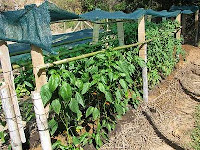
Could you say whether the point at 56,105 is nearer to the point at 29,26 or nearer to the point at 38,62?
the point at 38,62

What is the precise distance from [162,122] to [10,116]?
2248 mm

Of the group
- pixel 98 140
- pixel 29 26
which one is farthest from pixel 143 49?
pixel 29 26

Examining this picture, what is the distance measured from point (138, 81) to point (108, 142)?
1427mm

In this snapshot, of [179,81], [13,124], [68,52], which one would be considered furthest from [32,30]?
[179,81]

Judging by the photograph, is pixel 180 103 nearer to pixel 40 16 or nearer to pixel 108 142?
pixel 108 142

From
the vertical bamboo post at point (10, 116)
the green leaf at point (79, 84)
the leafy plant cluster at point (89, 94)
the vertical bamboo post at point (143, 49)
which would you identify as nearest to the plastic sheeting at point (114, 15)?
the vertical bamboo post at point (143, 49)

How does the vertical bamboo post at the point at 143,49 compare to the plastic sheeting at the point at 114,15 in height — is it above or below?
below

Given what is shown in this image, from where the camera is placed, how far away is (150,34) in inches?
165

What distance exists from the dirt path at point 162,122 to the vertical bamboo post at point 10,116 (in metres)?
1.04

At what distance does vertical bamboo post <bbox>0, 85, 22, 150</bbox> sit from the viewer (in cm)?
206

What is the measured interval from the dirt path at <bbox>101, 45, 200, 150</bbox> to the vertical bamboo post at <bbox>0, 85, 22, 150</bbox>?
1.04m

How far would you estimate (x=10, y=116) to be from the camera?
2.11m

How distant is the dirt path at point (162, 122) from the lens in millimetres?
2973

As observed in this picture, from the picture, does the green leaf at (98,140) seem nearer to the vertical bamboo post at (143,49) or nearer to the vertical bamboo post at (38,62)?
the vertical bamboo post at (38,62)
